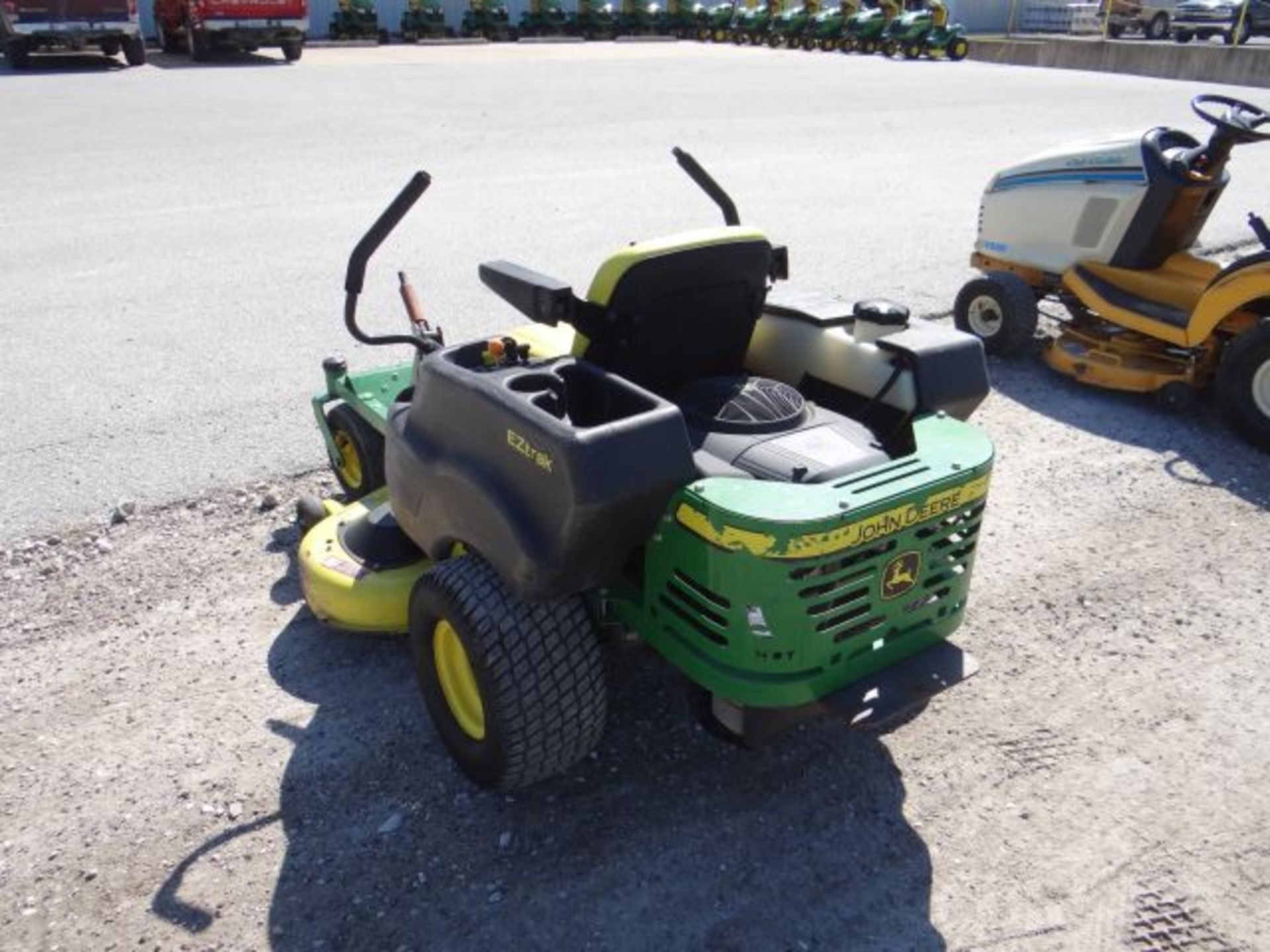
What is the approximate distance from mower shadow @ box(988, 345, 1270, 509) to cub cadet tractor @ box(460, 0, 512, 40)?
24.1 m

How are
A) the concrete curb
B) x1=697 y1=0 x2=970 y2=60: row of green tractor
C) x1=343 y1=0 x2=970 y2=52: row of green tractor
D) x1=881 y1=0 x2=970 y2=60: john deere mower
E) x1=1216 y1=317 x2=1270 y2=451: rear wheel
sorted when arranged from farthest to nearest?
x1=343 y1=0 x2=970 y2=52: row of green tractor, x1=697 y1=0 x2=970 y2=60: row of green tractor, x1=881 y1=0 x2=970 y2=60: john deere mower, the concrete curb, x1=1216 y1=317 x2=1270 y2=451: rear wheel

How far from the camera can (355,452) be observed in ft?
12.4

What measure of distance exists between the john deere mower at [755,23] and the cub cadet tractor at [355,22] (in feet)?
30.5

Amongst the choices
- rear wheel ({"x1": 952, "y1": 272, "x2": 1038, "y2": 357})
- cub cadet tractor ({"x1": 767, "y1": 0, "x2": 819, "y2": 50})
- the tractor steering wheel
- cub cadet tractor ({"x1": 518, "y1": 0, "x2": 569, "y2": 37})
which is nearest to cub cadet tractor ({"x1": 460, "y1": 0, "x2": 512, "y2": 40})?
cub cadet tractor ({"x1": 518, "y1": 0, "x2": 569, "y2": 37})

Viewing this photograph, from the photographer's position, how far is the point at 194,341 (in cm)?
558

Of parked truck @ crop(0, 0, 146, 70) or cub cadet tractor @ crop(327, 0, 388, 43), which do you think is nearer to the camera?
parked truck @ crop(0, 0, 146, 70)

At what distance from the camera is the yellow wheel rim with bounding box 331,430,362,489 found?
3.84 meters

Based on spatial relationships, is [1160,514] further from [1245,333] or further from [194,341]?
[194,341]

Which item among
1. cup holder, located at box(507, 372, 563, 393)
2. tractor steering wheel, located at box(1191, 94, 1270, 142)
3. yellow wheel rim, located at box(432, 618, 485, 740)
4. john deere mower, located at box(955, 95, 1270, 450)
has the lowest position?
yellow wheel rim, located at box(432, 618, 485, 740)

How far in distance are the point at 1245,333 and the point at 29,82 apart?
17.3m

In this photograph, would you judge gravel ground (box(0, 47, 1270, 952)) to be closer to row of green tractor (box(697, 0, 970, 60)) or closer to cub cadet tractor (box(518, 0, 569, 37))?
row of green tractor (box(697, 0, 970, 60))

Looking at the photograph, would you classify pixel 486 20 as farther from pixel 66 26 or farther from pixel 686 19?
pixel 66 26

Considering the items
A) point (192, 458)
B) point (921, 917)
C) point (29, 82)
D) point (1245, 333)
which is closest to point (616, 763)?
point (921, 917)

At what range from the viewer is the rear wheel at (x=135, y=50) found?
18172 mm
